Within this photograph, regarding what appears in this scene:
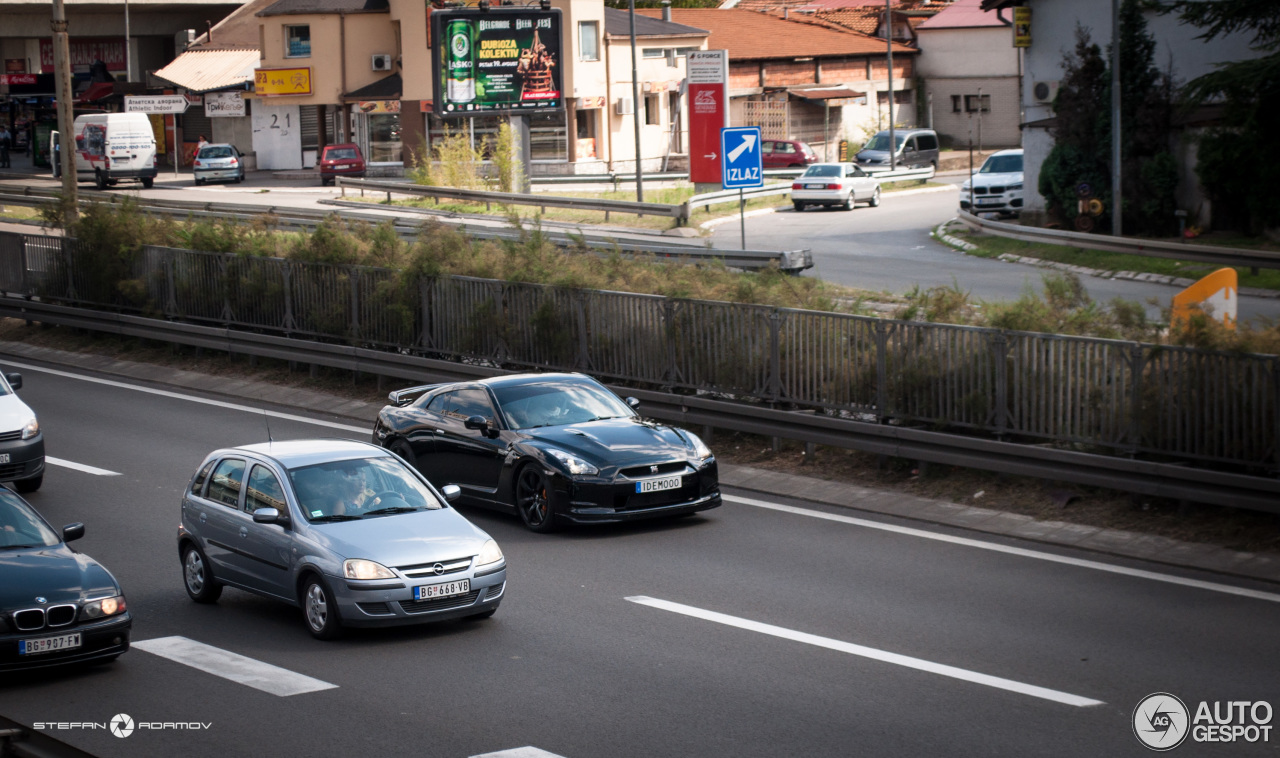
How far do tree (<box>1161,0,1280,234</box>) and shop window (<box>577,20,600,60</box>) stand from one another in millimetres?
33731

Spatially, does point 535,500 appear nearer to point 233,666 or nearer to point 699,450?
point 699,450

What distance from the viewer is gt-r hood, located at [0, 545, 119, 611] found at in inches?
354

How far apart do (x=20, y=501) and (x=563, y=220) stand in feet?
111

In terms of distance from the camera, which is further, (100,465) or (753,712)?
(100,465)

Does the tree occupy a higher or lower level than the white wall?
lower

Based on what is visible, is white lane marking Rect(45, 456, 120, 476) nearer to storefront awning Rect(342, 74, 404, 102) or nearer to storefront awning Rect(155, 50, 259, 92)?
storefront awning Rect(342, 74, 404, 102)

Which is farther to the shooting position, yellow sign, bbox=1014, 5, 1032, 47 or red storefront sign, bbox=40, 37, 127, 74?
red storefront sign, bbox=40, 37, 127, 74

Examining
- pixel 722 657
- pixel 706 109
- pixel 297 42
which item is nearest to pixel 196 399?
pixel 722 657

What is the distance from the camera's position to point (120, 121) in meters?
57.4

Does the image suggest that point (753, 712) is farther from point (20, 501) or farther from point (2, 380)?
point (2, 380)

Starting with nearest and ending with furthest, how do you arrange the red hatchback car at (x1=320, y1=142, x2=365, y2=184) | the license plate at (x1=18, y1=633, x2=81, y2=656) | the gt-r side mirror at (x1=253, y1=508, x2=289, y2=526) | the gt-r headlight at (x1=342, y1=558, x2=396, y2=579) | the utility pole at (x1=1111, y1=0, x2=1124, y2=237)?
1. the license plate at (x1=18, y1=633, x2=81, y2=656)
2. the gt-r headlight at (x1=342, y1=558, x2=396, y2=579)
3. the gt-r side mirror at (x1=253, y1=508, x2=289, y2=526)
4. the utility pole at (x1=1111, y1=0, x2=1124, y2=237)
5. the red hatchback car at (x1=320, y1=142, x2=365, y2=184)

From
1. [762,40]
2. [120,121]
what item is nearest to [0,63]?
[120,121]

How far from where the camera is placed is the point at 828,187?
4616 cm

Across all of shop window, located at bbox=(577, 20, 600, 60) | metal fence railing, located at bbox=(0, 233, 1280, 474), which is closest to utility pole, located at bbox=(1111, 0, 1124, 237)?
metal fence railing, located at bbox=(0, 233, 1280, 474)
